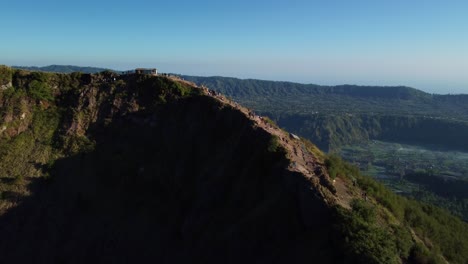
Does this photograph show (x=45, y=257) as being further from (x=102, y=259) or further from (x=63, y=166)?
(x=63, y=166)

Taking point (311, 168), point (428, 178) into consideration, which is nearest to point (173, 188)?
point (311, 168)

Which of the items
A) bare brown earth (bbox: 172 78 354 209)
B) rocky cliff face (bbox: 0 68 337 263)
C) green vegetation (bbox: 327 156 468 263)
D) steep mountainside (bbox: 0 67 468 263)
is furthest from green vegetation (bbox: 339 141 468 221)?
rocky cliff face (bbox: 0 68 337 263)

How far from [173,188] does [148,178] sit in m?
3.52

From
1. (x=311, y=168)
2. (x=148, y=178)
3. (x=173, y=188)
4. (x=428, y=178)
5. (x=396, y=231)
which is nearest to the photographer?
(x=396, y=231)

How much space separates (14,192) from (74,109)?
13490mm

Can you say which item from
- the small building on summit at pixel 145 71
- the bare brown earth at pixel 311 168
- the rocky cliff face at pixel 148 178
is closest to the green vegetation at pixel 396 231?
the bare brown earth at pixel 311 168

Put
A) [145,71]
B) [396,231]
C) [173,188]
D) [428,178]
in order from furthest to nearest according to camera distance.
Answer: [428,178] → [145,71] → [173,188] → [396,231]

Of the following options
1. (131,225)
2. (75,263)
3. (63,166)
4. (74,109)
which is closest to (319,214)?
(131,225)

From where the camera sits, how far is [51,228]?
146ft

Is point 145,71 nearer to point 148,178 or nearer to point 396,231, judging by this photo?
point 148,178

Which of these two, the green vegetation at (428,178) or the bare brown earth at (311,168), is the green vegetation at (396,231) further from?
the green vegetation at (428,178)

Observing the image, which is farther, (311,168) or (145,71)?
(145,71)

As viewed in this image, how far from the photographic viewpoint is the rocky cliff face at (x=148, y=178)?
32.6 meters

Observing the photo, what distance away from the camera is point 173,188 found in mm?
46656
